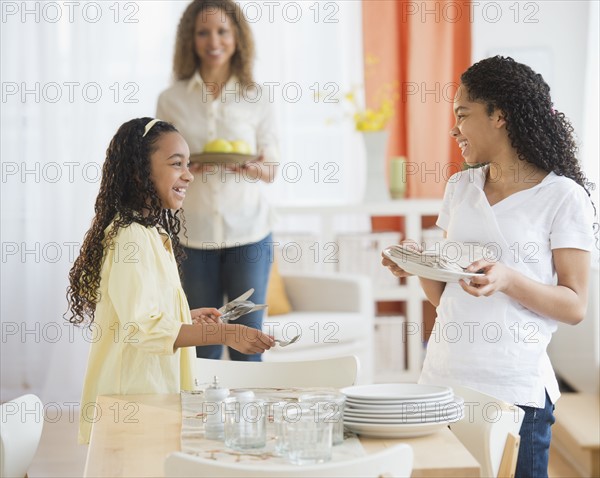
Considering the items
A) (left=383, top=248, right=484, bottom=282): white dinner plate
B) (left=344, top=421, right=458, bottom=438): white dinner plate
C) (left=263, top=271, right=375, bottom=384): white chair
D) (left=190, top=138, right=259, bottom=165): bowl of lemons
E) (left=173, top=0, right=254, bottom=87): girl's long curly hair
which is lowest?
(left=263, top=271, right=375, bottom=384): white chair

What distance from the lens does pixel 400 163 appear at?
475 centimetres

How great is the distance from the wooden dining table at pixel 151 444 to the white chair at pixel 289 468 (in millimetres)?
139

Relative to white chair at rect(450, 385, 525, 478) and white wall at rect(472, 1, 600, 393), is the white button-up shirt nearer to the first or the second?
white chair at rect(450, 385, 525, 478)

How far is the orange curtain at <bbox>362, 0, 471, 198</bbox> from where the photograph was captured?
4945mm

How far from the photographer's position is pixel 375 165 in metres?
4.69

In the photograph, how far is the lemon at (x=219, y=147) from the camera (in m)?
3.19

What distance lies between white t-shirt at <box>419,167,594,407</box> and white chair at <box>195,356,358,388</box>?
270 mm

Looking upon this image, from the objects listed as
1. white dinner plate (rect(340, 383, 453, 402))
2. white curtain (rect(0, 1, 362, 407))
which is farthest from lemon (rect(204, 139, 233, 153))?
white dinner plate (rect(340, 383, 453, 402))

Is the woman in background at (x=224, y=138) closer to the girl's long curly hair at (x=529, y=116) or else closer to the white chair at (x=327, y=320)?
the white chair at (x=327, y=320)

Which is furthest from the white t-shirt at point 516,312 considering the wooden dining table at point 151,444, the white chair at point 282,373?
the wooden dining table at point 151,444

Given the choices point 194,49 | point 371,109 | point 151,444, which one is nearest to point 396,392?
point 151,444

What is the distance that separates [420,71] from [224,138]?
6.45 feet

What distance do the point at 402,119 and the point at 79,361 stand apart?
2.14 m

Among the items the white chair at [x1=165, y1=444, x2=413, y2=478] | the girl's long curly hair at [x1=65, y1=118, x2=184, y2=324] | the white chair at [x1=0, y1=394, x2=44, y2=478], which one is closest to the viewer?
the white chair at [x1=165, y1=444, x2=413, y2=478]
